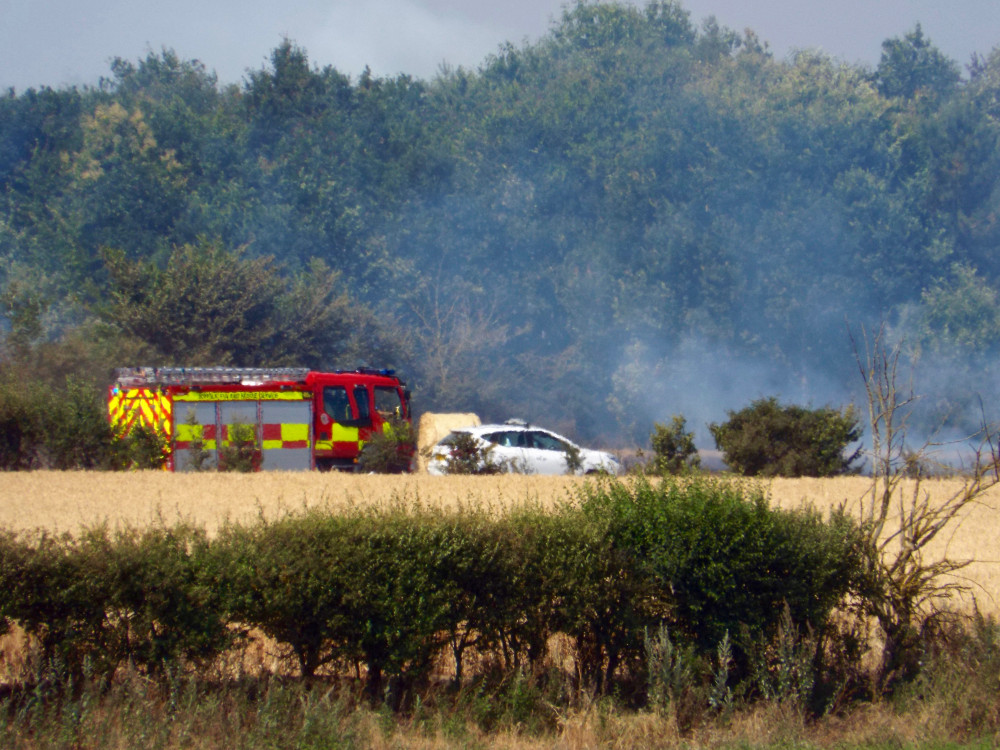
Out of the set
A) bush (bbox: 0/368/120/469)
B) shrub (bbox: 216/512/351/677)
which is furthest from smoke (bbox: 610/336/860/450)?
shrub (bbox: 216/512/351/677)

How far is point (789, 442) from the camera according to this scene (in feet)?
51.8

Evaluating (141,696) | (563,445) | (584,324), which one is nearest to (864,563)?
(141,696)

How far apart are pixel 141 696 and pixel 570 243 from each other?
1259 inches

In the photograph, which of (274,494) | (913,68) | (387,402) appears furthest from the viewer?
(913,68)

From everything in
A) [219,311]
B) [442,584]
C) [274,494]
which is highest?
[219,311]

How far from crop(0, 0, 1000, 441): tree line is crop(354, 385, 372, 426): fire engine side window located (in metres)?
14.9

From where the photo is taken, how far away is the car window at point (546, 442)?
17109mm

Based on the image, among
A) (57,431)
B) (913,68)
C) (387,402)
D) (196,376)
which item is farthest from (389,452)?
(913,68)

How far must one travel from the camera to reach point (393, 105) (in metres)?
37.8

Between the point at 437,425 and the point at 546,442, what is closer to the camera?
the point at 546,442

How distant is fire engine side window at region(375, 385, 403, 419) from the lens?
1781cm

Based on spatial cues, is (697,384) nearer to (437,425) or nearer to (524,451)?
(437,425)

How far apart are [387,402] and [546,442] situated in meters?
3.24

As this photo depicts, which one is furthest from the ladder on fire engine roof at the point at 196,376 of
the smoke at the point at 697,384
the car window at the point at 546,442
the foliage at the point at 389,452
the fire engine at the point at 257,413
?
the smoke at the point at 697,384
